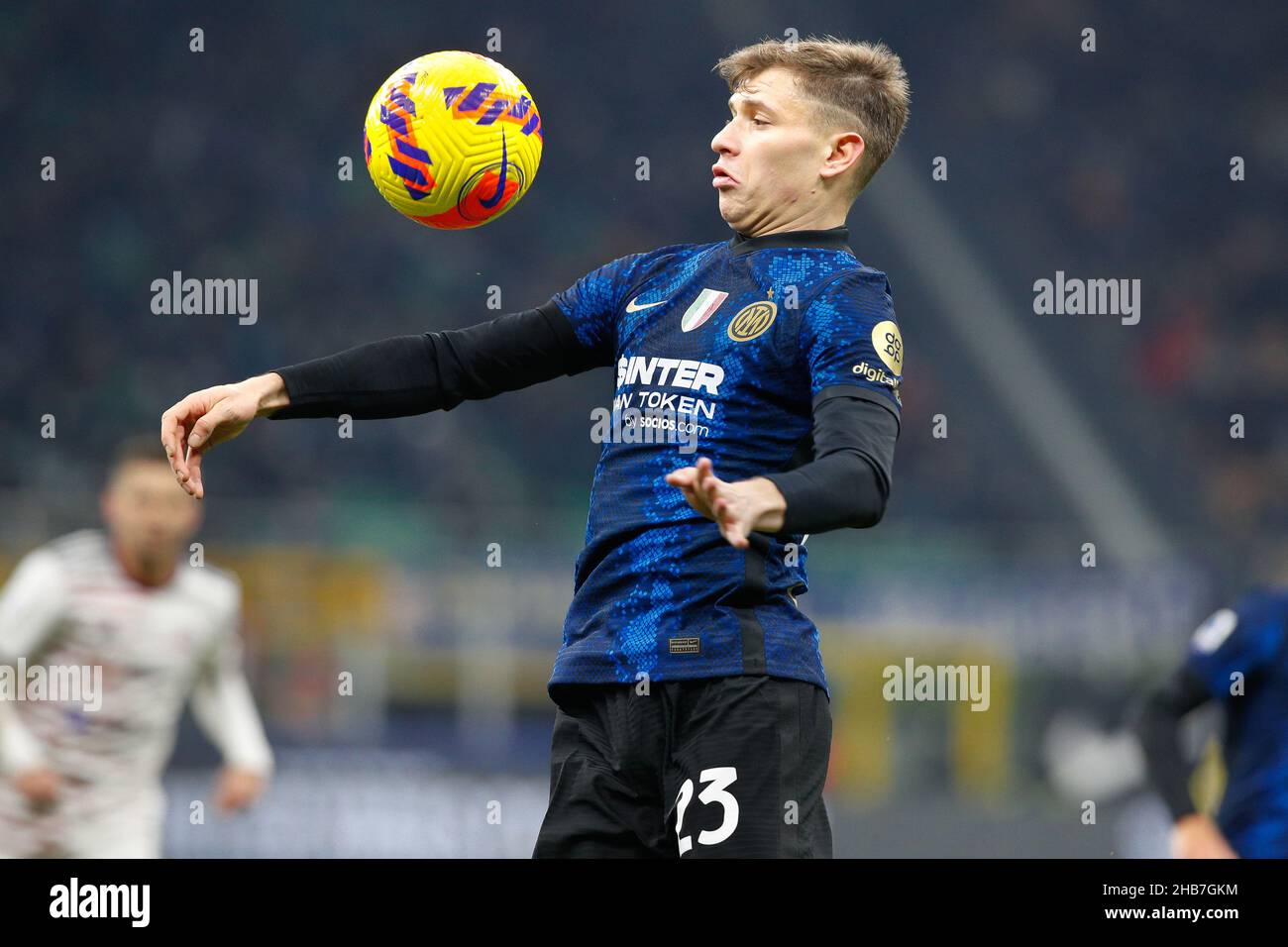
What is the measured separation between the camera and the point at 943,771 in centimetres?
997

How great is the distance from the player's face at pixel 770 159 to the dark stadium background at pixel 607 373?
6.41 m

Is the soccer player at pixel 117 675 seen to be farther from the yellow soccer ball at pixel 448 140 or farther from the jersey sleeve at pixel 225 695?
the yellow soccer ball at pixel 448 140

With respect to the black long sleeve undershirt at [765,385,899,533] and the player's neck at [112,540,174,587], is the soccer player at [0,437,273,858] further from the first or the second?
the black long sleeve undershirt at [765,385,899,533]

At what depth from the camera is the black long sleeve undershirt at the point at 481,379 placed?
10.3 ft

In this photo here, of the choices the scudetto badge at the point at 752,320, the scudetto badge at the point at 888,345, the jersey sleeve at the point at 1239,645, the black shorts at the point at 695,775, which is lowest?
the black shorts at the point at 695,775

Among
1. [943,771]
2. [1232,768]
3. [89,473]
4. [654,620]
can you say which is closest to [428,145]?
[654,620]

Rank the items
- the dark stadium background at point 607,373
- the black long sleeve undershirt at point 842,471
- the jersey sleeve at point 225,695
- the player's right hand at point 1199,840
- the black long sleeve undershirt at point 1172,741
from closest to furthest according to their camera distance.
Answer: the black long sleeve undershirt at point 842,471 → the player's right hand at point 1199,840 → the black long sleeve undershirt at point 1172,741 → the jersey sleeve at point 225,695 → the dark stadium background at point 607,373

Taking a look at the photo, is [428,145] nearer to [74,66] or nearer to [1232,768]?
[1232,768]

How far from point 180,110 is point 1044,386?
7.13 metres

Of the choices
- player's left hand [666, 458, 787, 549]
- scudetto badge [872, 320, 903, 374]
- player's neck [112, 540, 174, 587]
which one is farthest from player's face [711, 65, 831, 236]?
player's neck [112, 540, 174, 587]

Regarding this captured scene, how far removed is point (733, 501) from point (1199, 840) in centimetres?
253

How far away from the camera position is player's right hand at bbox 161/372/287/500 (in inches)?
130

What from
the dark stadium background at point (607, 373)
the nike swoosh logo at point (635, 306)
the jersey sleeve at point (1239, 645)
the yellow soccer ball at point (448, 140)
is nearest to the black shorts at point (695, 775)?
the nike swoosh logo at point (635, 306)

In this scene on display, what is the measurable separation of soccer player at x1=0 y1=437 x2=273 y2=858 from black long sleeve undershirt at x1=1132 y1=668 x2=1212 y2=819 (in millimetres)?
3530
